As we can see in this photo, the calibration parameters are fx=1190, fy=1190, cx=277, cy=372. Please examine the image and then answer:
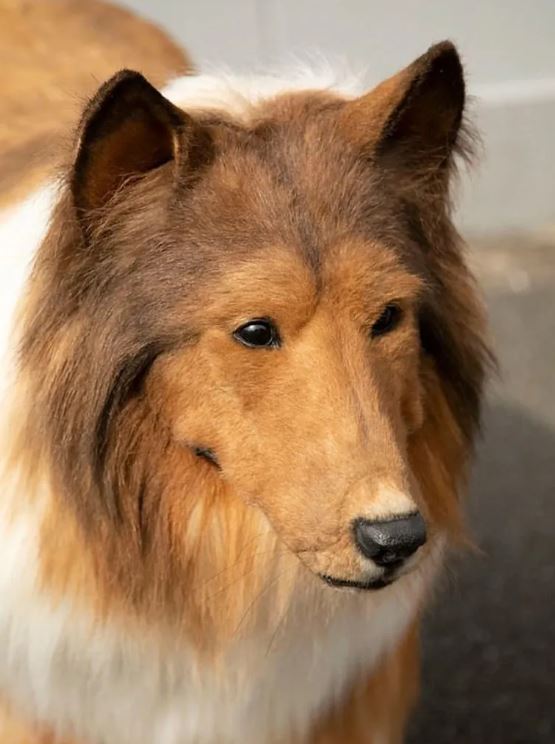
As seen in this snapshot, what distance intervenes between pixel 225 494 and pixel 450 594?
4.37ft

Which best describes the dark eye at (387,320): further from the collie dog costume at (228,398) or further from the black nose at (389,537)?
the black nose at (389,537)

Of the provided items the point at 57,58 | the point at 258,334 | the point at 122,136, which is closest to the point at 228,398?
the point at 258,334

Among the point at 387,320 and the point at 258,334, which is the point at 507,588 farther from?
the point at 258,334

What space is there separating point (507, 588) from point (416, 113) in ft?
5.03

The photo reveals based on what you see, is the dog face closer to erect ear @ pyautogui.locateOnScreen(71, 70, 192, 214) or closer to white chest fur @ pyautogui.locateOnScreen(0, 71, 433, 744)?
erect ear @ pyautogui.locateOnScreen(71, 70, 192, 214)

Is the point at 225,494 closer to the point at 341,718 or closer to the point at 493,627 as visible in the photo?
the point at 341,718

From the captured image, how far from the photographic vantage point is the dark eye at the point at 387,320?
1.58 m

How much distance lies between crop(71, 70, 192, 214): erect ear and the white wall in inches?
99.7

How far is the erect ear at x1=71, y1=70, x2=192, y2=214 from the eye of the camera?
4.95ft

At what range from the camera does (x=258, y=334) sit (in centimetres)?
152

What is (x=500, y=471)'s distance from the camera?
323cm

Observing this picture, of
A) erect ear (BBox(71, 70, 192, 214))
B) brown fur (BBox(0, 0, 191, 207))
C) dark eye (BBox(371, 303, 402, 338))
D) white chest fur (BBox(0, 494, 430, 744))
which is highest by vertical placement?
brown fur (BBox(0, 0, 191, 207))

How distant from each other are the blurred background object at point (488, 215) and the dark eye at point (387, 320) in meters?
0.65

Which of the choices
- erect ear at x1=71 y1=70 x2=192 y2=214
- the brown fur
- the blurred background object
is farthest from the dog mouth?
the brown fur
